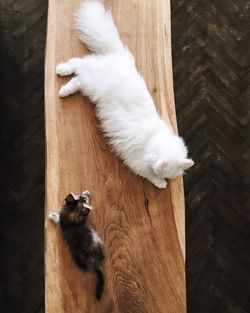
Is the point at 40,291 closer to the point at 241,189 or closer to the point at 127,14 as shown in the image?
the point at 241,189

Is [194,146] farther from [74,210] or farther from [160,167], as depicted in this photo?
[74,210]

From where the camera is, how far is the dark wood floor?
2.23 metres

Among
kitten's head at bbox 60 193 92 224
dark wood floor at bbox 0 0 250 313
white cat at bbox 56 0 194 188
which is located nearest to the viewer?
kitten's head at bbox 60 193 92 224

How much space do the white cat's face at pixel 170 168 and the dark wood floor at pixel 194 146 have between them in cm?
70

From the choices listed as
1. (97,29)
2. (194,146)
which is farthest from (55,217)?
(194,146)

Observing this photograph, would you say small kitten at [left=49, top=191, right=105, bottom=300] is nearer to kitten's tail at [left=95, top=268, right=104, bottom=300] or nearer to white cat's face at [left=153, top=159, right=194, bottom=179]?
kitten's tail at [left=95, top=268, right=104, bottom=300]

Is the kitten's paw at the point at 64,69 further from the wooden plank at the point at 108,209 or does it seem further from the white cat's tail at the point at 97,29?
the white cat's tail at the point at 97,29

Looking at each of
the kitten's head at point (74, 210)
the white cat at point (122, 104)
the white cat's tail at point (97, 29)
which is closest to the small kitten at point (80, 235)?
the kitten's head at point (74, 210)

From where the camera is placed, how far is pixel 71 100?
1.72 meters

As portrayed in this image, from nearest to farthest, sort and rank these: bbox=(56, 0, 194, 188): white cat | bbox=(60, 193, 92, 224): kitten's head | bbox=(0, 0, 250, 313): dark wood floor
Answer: bbox=(60, 193, 92, 224): kitten's head < bbox=(56, 0, 194, 188): white cat < bbox=(0, 0, 250, 313): dark wood floor

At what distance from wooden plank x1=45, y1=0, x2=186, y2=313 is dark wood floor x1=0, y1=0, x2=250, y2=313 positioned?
63 cm

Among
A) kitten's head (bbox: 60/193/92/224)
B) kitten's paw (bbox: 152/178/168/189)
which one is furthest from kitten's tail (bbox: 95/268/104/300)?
kitten's paw (bbox: 152/178/168/189)

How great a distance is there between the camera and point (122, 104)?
1719 mm

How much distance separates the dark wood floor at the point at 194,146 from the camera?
2.23m
